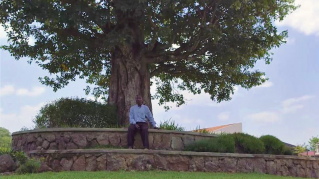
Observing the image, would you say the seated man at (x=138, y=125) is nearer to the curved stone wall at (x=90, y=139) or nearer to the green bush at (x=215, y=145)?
the curved stone wall at (x=90, y=139)

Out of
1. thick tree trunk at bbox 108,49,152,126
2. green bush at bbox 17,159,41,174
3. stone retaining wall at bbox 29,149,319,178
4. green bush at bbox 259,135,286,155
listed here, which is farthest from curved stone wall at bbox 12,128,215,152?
green bush at bbox 259,135,286,155

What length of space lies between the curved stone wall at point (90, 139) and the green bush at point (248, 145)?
2053mm

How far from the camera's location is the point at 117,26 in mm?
16578

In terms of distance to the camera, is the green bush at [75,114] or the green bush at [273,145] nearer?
the green bush at [75,114]

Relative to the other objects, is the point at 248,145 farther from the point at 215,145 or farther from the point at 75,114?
the point at 75,114

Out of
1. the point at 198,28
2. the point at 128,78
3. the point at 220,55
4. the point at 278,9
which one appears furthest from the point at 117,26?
the point at 278,9

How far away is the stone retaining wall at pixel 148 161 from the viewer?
480 inches

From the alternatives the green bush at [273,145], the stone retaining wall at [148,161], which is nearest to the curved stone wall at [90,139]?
→ the stone retaining wall at [148,161]

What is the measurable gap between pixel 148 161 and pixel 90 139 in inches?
94.7

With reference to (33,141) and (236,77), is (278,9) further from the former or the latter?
(33,141)

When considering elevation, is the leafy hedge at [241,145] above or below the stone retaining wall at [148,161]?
above

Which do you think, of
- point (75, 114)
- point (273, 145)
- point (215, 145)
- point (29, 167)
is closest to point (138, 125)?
point (215, 145)

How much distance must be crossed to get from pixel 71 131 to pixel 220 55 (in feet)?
22.2

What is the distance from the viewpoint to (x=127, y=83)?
16.8 meters
